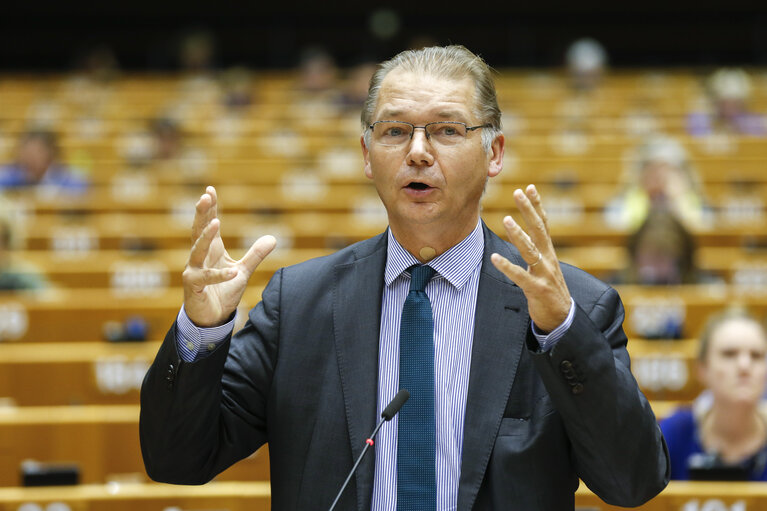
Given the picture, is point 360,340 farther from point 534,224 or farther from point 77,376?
point 77,376

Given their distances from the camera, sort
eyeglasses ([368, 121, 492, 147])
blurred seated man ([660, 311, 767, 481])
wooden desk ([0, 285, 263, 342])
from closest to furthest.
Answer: eyeglasses ([368, 121, 492, 147]), blurred seated man ([660, 311, 767, 481]), wooden desk ([0, 285, 263, 342])

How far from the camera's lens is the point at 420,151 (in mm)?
1407

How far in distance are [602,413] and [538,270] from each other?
7.6 inches

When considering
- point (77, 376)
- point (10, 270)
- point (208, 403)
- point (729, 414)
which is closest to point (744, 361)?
point (729, 414)

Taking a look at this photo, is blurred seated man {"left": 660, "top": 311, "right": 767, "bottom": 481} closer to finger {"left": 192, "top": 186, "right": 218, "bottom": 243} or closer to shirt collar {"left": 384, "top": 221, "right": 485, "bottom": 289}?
shirt collar {"left": 384, "top": 221, "right": 485, "bottom": 289}

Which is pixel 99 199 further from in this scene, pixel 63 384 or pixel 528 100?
pixel 528 100

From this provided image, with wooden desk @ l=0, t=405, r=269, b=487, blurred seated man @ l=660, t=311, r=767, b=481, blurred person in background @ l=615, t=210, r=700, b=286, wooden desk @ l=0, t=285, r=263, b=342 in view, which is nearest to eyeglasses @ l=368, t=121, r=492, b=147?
blurred seated man @ l=660, t=311, r=767, b=481

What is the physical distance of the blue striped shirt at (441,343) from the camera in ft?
4.49

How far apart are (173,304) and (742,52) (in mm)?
8279

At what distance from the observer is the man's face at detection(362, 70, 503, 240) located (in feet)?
4.67

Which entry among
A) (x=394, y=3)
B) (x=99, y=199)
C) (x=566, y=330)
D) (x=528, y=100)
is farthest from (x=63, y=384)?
(x=394, y=3)

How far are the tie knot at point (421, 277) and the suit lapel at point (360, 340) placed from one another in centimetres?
5

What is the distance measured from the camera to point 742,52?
10.3 metres

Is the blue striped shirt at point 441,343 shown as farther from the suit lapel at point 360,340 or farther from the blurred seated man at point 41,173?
the blurred seated man at point 41,173
